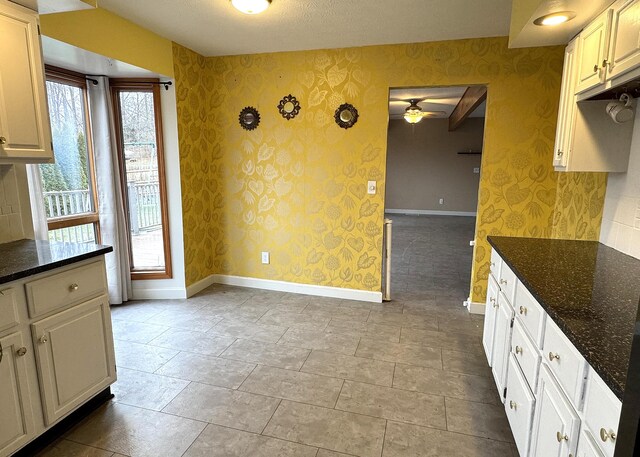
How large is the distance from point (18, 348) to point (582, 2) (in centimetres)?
296

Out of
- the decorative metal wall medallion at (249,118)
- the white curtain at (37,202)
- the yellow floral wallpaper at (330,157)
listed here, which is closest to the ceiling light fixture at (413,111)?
the yellow floral wallpaper at (330,157)

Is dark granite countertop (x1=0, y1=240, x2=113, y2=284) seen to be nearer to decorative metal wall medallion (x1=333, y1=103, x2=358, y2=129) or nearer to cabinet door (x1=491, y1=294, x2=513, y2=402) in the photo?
cabinet door (x1=491, y1=294, x2=513, y2=402)

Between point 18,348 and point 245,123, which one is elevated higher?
point 245,123

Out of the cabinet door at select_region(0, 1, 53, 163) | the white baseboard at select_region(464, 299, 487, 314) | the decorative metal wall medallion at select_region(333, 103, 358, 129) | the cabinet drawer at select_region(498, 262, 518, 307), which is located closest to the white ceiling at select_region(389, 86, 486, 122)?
the decorative metal wall medallion at select_region(333, 103, 358, 129)

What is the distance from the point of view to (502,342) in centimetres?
198

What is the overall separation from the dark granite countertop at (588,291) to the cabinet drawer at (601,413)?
0.04 meters

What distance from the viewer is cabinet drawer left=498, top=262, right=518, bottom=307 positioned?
1838 millimetres

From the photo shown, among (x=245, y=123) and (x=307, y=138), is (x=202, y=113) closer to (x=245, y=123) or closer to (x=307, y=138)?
(x=245, y=123)

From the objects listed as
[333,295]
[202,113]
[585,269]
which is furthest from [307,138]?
[585,269]

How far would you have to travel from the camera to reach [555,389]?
1209 millimetres

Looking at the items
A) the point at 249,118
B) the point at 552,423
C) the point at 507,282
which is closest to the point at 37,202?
the point at 249,118

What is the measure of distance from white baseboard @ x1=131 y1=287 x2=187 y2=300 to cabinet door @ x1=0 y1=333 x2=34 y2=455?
2074 millimetres

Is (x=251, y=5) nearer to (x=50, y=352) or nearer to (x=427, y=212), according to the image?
(x=50, y=352)

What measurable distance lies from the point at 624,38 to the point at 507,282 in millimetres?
1212
